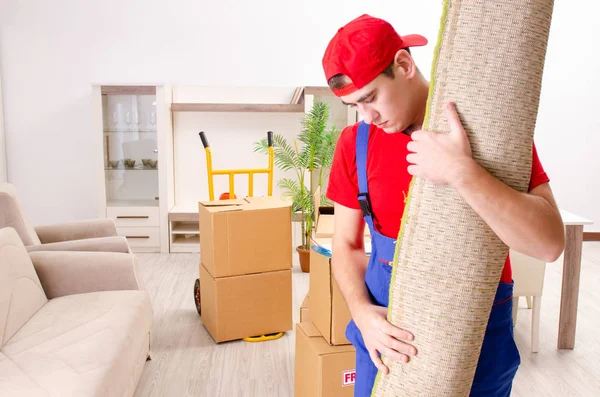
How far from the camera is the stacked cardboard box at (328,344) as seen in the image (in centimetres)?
186

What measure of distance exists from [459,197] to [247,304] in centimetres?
227

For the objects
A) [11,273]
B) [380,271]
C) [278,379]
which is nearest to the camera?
[380,271]

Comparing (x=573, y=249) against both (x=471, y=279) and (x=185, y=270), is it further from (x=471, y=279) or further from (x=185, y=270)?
(x=185, y=270)

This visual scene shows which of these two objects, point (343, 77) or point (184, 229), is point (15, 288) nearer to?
point (343, 77)

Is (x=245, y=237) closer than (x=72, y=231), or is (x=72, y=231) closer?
(x=245, y=237)

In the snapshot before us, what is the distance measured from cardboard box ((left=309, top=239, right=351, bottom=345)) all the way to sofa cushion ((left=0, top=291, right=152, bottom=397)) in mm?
756

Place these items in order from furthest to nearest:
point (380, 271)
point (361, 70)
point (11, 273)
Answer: point (11, 273) → point (380, 271) → point (361, 70)

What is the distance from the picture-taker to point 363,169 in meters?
1.05

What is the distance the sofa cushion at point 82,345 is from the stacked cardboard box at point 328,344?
2.32ft

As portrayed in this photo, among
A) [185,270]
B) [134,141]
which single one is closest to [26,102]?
[134,141]

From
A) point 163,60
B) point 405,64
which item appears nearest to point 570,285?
point 405,64

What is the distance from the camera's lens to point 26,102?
5.00 metres

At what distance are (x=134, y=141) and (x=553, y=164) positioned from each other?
391 cm

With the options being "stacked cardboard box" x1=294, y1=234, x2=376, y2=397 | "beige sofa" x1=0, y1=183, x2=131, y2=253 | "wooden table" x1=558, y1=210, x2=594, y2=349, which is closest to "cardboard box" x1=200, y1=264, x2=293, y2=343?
"beige sofa" x1=0, y1=183, x2=131, y2=253
